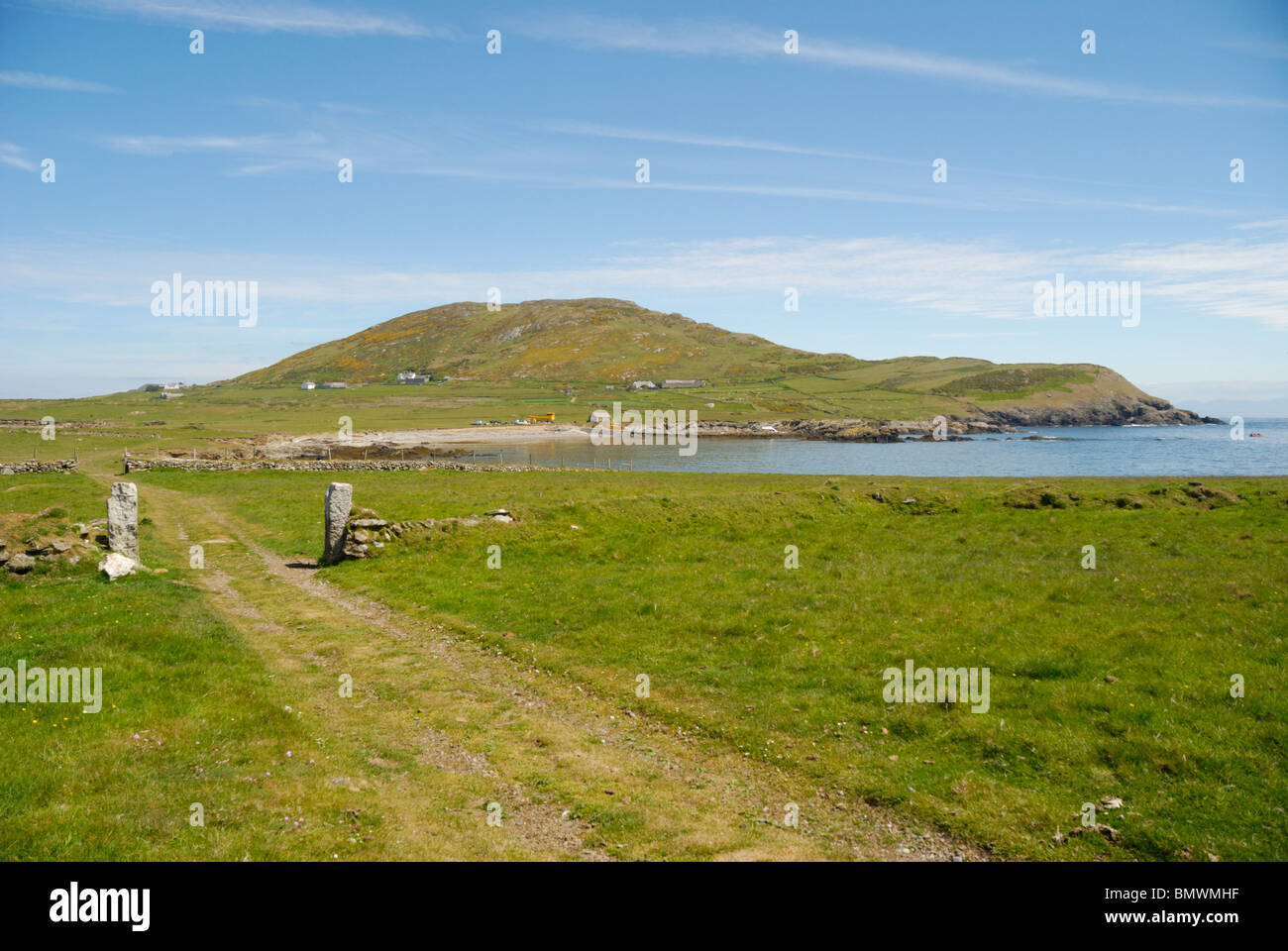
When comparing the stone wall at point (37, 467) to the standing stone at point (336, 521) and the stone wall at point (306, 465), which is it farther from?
the standing stone at point (336, 521)

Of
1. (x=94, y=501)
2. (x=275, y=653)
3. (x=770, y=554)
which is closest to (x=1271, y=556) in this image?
(x=770, y=554)

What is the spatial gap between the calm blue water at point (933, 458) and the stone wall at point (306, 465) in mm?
14790

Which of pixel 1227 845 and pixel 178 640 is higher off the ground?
pixel 178 640

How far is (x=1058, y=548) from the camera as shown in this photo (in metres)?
29.6

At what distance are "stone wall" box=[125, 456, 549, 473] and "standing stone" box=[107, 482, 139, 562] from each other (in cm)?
5140

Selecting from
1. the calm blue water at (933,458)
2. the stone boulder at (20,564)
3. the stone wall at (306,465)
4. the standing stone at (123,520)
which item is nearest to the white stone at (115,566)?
the standing stone at (123,520)

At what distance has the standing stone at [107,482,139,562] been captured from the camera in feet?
87.7

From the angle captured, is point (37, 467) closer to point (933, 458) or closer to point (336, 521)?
point (336, 521)

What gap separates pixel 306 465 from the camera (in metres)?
82.3

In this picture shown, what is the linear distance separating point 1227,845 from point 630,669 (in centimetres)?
1209

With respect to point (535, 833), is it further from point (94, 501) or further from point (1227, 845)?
point (94, 501)

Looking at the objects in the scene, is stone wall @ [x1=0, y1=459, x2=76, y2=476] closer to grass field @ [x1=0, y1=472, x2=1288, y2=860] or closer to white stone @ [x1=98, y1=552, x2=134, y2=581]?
grass field @ [x1=0, y1=472, x2=1288, y2=860]

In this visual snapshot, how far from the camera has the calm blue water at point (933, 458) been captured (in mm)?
99938

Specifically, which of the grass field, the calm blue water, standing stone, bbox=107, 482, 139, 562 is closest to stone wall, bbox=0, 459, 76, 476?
the grass field
